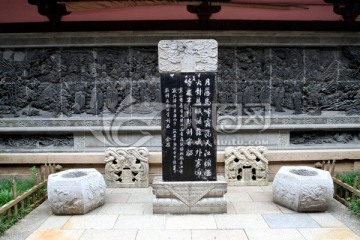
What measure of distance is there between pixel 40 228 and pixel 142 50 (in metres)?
3.89

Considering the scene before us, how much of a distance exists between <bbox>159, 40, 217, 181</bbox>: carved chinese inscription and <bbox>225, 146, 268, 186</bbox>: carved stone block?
5.02ft

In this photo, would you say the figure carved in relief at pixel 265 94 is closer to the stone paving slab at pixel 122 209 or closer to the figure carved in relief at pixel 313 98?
the figure carved in relief at pixel 313 98

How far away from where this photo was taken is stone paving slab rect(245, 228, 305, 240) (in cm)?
400

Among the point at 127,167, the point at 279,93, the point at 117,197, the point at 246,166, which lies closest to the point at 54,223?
the point at 117,197

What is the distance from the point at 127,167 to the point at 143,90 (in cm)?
161

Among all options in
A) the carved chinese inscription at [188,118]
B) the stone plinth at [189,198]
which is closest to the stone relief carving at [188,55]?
the carved chinese inscription at [188,118]

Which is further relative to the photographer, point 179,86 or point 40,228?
point 179,86

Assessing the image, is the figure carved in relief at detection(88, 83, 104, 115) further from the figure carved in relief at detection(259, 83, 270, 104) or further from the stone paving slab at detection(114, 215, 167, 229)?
the figure carved in relief at detection(259, 83, 270, 104)

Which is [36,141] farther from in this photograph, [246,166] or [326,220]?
[326,220]

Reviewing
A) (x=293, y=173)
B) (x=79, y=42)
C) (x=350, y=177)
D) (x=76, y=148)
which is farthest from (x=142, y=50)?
(x=350, y=177)

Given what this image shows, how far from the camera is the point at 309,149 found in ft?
22.4

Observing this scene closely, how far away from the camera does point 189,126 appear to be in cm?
486

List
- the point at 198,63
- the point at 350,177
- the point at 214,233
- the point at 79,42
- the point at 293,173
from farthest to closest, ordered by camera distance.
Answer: the point at 79,42 → the point at 350,177 → the point at 293,173 → the point at 198,63 → the point at 214,233

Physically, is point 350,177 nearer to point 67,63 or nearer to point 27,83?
point 67,63
